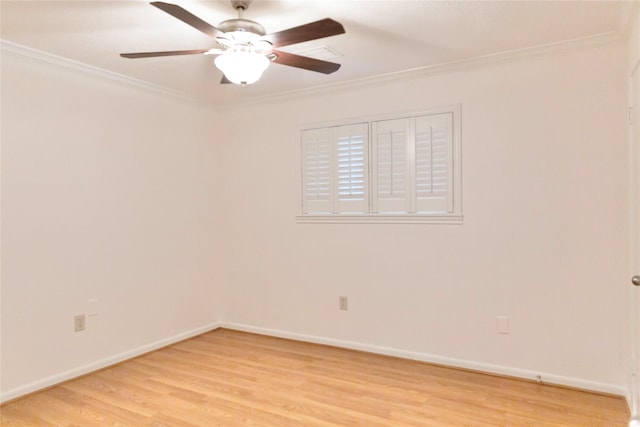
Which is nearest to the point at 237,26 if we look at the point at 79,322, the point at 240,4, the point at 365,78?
the point at 240,4

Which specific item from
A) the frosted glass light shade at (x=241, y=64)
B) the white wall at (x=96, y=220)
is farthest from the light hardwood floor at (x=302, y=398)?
the frosted glass light shade at (x=241, y=64)

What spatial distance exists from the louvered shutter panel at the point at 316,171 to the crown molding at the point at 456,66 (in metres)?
0.38

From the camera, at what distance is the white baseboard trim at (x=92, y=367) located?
2865 mm

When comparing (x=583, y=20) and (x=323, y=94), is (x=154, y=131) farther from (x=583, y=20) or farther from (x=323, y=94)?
(x=583, y=20)

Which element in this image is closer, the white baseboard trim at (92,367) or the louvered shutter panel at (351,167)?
the white baseboard trim at (92,367)

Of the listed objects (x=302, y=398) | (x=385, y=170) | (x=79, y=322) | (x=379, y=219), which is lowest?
(x=302, y=398)

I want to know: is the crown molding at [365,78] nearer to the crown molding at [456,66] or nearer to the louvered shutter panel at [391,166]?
the crown molding at [456,66]

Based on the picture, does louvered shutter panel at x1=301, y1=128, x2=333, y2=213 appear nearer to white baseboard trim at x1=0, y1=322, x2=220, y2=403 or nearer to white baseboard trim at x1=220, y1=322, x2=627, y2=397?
white baseboard trim at x1=220, y1=322, x2=627, y2=397

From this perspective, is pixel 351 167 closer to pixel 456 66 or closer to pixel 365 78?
pixel 365 78

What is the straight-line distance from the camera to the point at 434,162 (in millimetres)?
3408

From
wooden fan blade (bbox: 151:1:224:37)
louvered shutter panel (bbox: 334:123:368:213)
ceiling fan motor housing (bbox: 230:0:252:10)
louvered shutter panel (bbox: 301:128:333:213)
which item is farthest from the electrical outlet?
ceiling fan motor housing (bbox: 230:0:252:10)

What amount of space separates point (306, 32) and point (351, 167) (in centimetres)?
191

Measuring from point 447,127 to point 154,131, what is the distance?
2576 millimetres

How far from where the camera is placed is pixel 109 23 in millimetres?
2508
